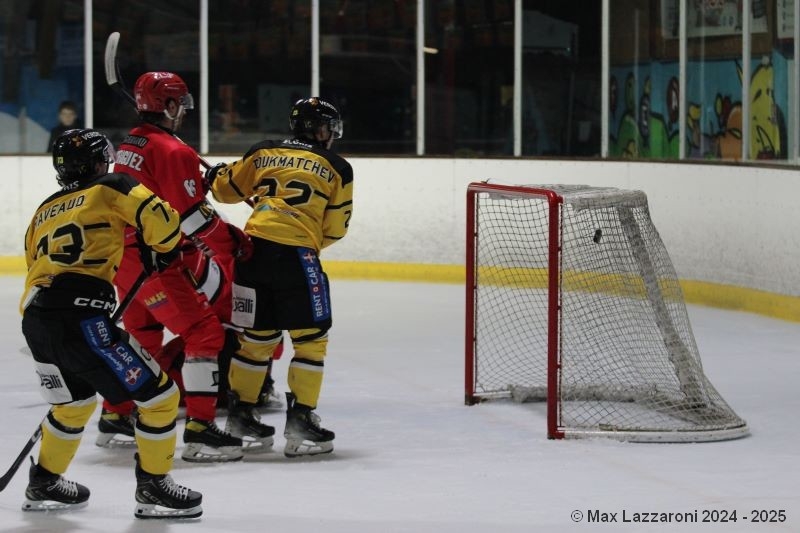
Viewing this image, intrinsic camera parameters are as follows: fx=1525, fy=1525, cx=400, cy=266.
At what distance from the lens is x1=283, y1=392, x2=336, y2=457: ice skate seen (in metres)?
5.00

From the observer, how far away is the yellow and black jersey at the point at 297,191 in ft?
16.6

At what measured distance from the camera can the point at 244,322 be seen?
5.04 metres

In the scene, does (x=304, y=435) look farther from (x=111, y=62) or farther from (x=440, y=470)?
(x=111, y=62)

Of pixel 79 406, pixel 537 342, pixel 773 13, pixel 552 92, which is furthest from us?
pixel 552 92

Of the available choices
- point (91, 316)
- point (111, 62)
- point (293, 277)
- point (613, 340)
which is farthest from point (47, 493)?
point (613, 340)

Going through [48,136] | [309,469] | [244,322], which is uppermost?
[48,136]

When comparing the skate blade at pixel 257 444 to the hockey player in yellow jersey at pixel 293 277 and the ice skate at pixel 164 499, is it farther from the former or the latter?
the ice skate at pixel 164 499

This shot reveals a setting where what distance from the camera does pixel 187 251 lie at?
5.29 meters

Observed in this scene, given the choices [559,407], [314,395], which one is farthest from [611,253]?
[314,395]

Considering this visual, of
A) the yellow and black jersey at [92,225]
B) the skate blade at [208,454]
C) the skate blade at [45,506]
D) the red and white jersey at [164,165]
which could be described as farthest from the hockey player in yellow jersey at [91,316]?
the red and white jersey at [164,165]

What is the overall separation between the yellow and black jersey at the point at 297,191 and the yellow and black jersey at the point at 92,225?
0.96 meters

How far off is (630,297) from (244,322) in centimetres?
158

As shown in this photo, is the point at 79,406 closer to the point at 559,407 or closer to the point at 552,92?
the point at 559,407

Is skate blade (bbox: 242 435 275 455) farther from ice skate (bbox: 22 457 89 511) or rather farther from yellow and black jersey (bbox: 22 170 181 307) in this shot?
yellow and black jersey (bbox: 22 170 181 307)
